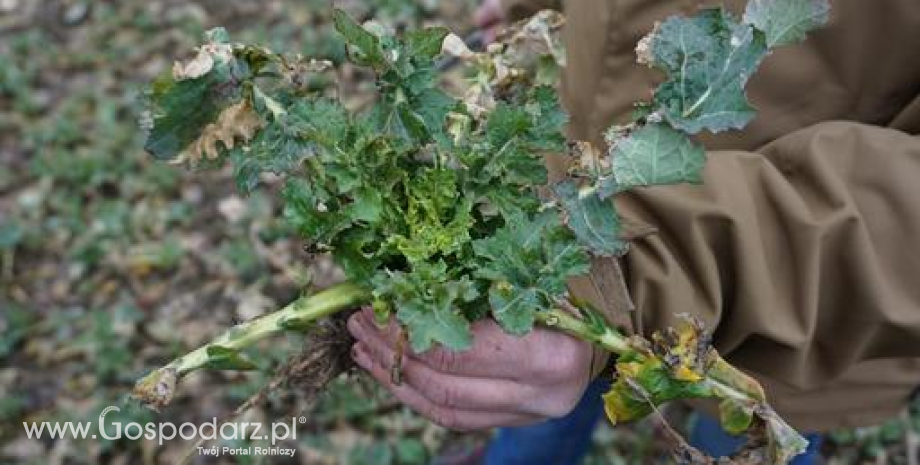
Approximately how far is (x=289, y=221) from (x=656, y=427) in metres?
1.58

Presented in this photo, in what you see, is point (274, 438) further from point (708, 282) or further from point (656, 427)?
point (708, 282)

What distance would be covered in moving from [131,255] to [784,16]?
7.34ft

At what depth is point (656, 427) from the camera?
238 cm

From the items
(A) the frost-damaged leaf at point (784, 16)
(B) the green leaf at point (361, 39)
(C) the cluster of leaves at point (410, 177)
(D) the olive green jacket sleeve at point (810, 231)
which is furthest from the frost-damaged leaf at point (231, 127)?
(A) the frost-damaged leaf at point (784, 16)

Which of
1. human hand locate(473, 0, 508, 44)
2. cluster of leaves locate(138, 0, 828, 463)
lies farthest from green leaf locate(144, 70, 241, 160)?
human hand locate(473, 0, 508, 44)

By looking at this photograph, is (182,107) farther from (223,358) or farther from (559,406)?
(559,406)

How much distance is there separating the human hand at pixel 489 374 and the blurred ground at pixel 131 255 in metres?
0.77

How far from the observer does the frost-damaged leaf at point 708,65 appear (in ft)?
3.09

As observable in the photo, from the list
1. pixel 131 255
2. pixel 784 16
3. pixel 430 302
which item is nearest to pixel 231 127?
pixel 430 302

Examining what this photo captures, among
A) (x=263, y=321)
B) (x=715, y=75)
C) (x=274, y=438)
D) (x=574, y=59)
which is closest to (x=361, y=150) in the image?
(x=263, y=321)

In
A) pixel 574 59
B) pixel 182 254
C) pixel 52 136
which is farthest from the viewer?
pixel 52 136

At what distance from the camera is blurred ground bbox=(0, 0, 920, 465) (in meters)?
2.38

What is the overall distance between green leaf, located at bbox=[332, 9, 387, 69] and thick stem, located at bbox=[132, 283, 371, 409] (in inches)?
8.9

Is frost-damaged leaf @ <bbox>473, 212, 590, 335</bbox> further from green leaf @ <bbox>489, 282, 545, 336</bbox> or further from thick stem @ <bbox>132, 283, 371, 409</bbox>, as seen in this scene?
thick stem @ <bbox>132, 283, 371, 409</bbox>
